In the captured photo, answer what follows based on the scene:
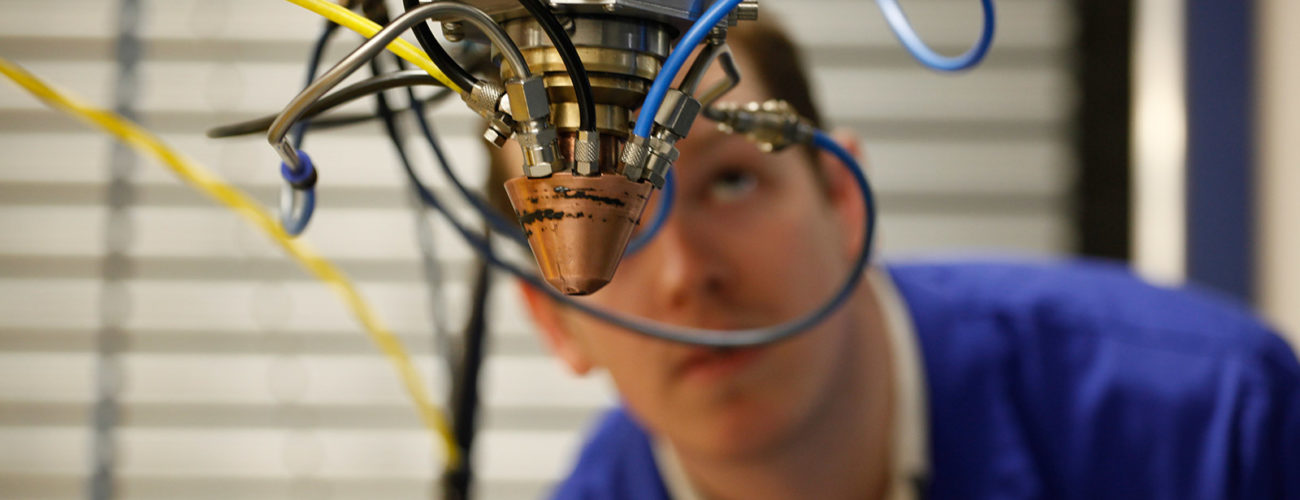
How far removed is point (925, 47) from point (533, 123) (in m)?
0.28

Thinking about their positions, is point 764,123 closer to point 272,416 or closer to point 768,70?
point 768,70

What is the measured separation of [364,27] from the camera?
0.37 metres

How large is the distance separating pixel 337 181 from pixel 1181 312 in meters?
1.39

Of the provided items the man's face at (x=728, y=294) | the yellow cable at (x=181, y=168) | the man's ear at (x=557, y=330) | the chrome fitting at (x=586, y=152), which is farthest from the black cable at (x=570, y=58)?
the man's ear at (x=557, y=330)

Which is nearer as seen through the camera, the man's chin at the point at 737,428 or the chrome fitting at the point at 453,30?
the chrome fitting at the point at 453,30

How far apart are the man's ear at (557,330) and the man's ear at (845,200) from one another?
1.13ft

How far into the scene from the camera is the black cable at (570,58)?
319 millimetres

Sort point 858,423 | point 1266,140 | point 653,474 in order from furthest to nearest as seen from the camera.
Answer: point 1266,140 → point 653,474 → point 858,423

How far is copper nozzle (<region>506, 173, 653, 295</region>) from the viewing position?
1.10 feet

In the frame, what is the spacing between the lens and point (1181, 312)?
1.14m

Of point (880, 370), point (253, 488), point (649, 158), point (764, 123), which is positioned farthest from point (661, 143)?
point (253, 488)

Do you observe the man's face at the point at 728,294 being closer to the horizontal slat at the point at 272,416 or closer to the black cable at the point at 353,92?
the black cable at the point at 353,92

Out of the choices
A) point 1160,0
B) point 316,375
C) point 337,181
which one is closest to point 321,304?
point 316,375

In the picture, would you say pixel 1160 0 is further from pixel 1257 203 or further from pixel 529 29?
pixel 529 29
